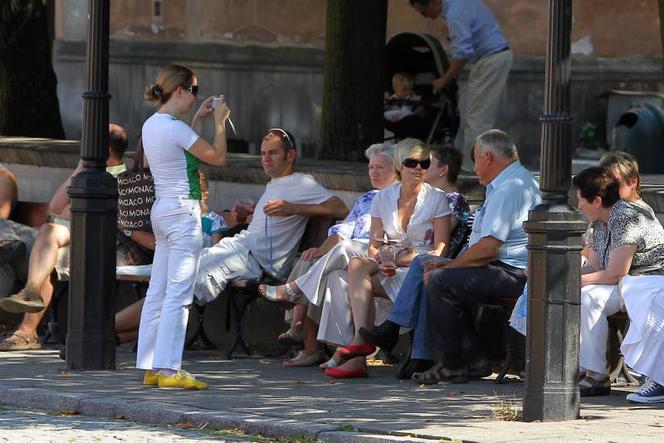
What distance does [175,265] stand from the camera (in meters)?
10.4

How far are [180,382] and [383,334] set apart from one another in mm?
1281

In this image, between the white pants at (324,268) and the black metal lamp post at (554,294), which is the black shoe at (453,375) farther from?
the black metal lamp post at (554,294)

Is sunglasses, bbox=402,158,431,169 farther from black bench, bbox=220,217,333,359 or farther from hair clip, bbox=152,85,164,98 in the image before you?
hair clip, bbox=152,85,164,98

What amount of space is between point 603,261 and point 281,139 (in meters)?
2.63

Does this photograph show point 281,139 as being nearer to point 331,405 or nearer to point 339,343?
point 339,343

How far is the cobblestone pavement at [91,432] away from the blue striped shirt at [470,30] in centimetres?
713

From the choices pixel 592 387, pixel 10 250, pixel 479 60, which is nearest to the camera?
pixel 592 387

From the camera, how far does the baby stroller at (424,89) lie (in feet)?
55.5

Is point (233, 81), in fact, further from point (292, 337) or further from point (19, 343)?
point (292, 337)

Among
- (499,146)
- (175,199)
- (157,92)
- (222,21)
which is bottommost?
(175,199)

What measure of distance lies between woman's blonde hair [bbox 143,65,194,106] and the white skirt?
2.80 meters

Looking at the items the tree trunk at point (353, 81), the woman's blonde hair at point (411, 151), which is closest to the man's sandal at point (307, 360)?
the woman's blonde hair at point (411, 151)

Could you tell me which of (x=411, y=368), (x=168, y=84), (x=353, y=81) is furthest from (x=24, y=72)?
(x=411, y=368)

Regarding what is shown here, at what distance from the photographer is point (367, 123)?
15914 mm
